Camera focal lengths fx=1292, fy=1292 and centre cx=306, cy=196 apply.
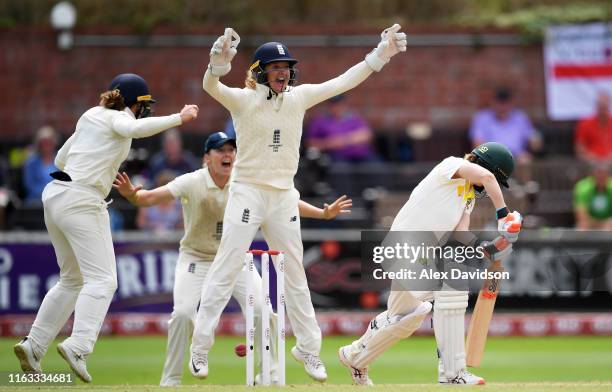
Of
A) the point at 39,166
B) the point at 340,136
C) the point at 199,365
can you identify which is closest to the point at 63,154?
the point at 199,365

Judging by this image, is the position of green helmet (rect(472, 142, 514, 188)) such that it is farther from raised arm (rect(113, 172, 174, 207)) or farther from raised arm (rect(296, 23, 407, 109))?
raised arm (rect(113, 172, 174, 207))

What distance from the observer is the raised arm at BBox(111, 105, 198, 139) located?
25.4 ft

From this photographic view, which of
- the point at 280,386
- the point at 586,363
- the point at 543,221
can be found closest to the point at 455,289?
the point at 280,386

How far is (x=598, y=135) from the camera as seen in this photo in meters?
15.4

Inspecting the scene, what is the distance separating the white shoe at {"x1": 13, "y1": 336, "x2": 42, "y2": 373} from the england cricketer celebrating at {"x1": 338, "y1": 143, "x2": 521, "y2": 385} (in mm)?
2231

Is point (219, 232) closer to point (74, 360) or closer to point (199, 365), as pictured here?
point (199, 365)

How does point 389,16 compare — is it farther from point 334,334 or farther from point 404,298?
point 404,298

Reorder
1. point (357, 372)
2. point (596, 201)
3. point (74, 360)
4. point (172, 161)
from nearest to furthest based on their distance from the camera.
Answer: point (74, 360) → point (357, 372) → point (172, 161) → point (596, 201)

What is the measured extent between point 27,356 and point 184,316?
112cm

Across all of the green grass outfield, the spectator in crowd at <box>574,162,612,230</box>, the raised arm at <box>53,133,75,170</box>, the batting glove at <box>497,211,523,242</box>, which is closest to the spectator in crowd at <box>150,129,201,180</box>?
the green grass outfield

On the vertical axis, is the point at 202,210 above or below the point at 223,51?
below

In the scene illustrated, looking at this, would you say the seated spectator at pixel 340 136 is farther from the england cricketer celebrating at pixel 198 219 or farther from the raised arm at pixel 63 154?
the raised arm at pixel 63 154

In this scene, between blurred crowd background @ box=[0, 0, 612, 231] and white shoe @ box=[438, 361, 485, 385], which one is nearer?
white shoe @ box=[438, 361, 485, 385]

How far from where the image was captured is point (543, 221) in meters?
14.8
